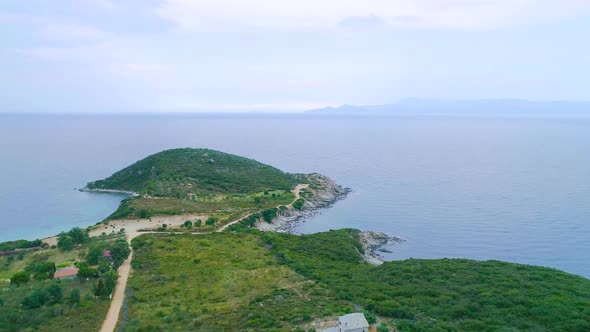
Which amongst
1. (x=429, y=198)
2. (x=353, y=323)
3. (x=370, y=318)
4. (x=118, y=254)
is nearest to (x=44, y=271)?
(x=118, y=254)

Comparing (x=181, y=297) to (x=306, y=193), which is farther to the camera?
(x=306, y=193)

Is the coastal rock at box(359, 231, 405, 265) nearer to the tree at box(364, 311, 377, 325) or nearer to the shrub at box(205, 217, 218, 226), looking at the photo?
the shrub at box(205, 217, 218, 226)

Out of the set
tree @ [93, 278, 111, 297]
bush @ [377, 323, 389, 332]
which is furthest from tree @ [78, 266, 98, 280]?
bush @ [377, 323, 389, 332]

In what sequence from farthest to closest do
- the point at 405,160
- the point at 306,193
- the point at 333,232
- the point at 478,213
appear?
the point at 405,160
the point at 306,193
the point at 478,213
the point at 333,232

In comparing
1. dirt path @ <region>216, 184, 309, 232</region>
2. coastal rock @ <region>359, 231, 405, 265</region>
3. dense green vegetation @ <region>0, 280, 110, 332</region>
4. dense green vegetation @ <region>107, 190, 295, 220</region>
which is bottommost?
coastal rock @ <region>359, 231, 405, 265</region>

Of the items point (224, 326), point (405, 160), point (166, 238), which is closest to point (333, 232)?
point (166, 238)

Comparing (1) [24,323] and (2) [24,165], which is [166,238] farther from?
(2) [24,165]
